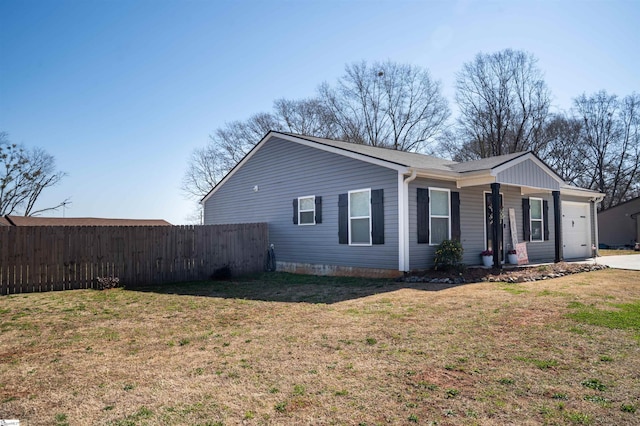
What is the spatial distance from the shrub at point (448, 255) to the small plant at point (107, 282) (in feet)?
27.0

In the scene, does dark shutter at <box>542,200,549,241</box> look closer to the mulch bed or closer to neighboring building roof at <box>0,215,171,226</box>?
the mulch bed

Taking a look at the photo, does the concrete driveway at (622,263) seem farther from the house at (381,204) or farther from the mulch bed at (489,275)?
the mulch bed at (489,275)

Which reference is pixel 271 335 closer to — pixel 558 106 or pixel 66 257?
pixel 66 257

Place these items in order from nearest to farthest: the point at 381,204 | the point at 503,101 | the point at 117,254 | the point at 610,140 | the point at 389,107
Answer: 1. the point at 117,254
2. the point at 381,204
3. the point at 503,101
4. the point at 389,107
5. the point at 610,140

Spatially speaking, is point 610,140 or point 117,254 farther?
point 610,140

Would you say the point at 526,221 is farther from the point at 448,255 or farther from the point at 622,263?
the point at 448,255

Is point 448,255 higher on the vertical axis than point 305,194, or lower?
lower

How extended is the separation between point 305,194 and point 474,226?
531 cm

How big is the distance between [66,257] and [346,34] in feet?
34.3

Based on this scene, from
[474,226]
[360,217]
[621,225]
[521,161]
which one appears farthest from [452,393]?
[621,225]

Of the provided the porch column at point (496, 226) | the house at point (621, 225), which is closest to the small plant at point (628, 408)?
the porch column at point (496, 226)

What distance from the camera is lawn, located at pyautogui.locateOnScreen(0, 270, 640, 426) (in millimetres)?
3115

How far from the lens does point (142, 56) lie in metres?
13.2

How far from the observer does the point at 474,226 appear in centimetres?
1269
